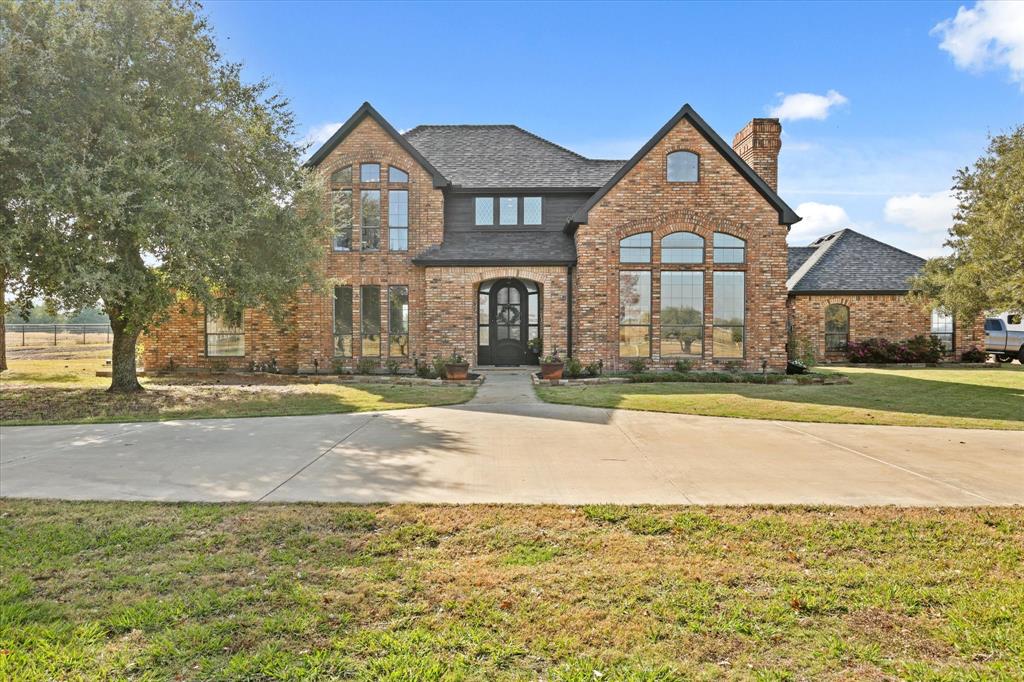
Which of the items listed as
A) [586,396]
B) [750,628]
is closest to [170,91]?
[586,396]

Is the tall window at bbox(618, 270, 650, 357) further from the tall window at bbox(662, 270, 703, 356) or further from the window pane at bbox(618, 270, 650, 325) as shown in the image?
the tall window at bbox(662, 270, 703, 356)

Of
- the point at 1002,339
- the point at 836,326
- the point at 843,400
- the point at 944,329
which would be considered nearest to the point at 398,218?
the point at 843,400

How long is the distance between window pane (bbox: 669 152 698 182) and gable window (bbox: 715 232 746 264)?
2.03 m

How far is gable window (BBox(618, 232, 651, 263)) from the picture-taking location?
18000 millimetres

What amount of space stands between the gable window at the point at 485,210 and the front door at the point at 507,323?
7.39ft

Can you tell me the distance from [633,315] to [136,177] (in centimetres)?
1356

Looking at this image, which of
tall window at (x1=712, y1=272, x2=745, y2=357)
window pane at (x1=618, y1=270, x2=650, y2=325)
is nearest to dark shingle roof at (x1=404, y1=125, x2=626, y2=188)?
window pane at (x1=618, y1=270, x2=650, y2=325)

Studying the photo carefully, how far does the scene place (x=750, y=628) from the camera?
314 cm

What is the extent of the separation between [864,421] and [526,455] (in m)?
6.80

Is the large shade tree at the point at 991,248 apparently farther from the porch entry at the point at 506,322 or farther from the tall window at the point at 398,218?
the tall window at the point at 398,218

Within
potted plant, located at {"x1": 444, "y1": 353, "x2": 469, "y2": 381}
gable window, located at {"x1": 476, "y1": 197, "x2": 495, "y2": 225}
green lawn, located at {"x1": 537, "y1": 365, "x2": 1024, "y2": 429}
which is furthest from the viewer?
gable window, located at {"x1": 476, "y1": 197, "x2": 495, "y2": 225}

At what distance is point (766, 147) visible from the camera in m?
19.8

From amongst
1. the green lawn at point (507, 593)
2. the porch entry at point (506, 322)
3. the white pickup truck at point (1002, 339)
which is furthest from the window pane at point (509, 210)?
the white pickup truck at point (1002, 339)

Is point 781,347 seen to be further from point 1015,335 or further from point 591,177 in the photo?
point 1015,335
